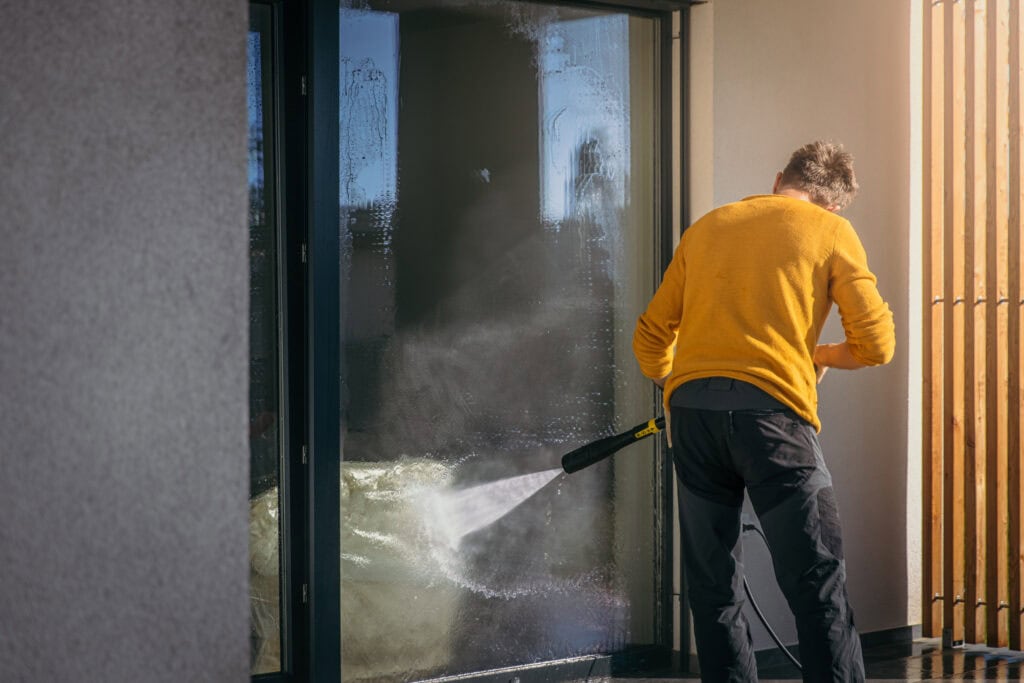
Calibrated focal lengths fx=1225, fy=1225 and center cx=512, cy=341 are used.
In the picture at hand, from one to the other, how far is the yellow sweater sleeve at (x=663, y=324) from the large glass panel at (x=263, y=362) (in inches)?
45.7

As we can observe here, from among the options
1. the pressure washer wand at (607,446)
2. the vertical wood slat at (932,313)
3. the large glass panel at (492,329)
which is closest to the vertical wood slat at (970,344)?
the vertical wood slat at (932,313)

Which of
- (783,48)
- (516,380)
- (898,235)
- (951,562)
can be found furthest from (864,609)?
(783,48)

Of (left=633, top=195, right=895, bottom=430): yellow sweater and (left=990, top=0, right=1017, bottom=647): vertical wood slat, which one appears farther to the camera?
(left=990, top=0, right=1017, bottom=647): vertical wood slat

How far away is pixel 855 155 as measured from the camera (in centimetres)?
483

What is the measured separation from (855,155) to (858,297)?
176 cm

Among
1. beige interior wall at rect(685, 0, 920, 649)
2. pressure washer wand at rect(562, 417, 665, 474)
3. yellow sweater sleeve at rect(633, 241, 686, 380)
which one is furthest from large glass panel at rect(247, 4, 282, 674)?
beige interior wall at rect(685, 0, 920, 649)

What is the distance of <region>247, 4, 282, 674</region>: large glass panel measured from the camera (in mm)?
3834

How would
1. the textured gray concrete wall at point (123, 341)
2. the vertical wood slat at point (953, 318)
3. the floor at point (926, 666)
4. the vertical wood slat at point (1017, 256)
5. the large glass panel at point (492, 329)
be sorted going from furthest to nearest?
the vertical wood slat at point (953, 318) → the vertical wood slat at point (1017, 256) → the floor at point (926, 666) → the large glass panel at point (492, 329) → the textured gray concrete wall at point (123, 341)

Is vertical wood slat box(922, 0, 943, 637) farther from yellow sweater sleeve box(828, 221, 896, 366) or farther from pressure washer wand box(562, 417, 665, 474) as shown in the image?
yellow sweater sleeve box(828, 221, 896, 366)

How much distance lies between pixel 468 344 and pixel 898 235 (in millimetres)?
1956

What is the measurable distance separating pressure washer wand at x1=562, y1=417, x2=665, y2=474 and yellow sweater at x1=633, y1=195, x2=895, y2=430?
1.38 ft

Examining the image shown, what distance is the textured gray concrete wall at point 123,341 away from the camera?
1.45 metres

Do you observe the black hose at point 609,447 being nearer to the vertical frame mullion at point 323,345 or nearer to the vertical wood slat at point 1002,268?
the vertical frame mullion at point 323,345

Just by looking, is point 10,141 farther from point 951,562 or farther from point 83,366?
point 951,562
